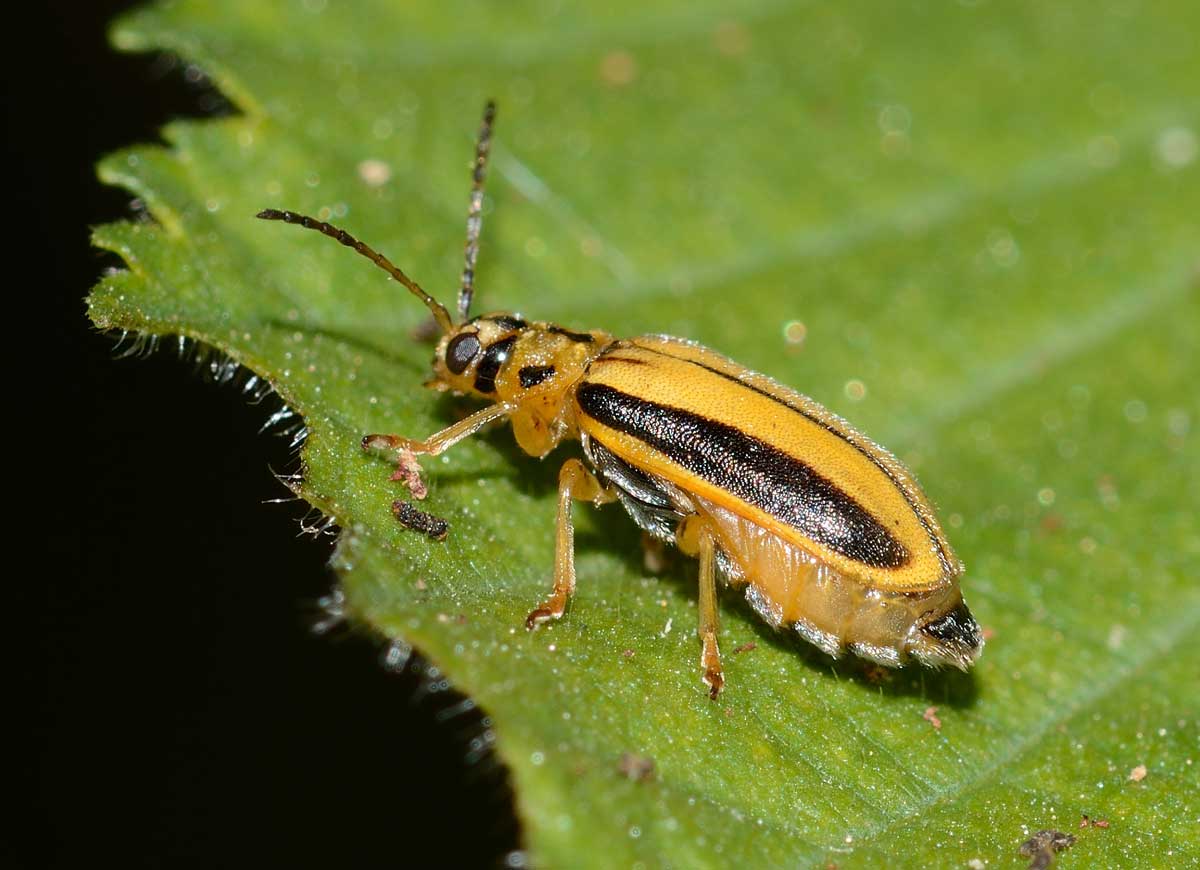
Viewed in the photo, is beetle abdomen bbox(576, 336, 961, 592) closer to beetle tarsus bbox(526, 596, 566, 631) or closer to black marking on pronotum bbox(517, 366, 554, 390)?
black marking on pronotum bbox(517, 366, 554, 390)

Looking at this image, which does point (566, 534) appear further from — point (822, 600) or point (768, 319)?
point (768, 319)

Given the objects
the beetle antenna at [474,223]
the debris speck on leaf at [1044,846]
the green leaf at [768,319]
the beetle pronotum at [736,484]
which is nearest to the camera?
the debris speck on leaf at [1044,846]

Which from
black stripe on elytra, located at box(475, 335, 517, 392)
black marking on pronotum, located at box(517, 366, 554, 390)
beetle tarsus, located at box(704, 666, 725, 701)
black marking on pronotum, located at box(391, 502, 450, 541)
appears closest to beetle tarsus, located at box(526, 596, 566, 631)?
black marking on pronotum, located at box(391, 502, 450, 541)

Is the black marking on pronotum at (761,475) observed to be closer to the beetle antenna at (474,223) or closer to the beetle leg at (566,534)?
the beetle leg at (566,534)

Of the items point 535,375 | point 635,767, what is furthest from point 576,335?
point 635,767

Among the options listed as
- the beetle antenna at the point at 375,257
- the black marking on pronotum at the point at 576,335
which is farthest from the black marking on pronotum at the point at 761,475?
the beetle antenna at the point at 375,257

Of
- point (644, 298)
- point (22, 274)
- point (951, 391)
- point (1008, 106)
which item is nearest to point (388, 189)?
point (644, 298)
